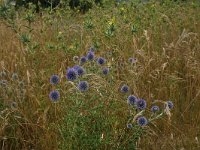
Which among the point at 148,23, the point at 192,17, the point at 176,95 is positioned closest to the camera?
the point at 176,95

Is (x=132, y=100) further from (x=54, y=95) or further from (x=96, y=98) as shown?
(x=54, y=95)

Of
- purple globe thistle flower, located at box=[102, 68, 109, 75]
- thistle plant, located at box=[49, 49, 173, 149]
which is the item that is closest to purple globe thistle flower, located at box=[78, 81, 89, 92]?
thistle plant, located at box=[49, 49, 173, 149]

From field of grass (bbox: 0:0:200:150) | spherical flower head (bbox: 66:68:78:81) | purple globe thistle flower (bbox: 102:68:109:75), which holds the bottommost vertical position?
field of grass (bbox: 0:0:200:150)

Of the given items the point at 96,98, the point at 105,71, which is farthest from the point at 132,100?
the point at 105,71

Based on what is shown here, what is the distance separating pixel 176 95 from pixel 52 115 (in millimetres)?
1046

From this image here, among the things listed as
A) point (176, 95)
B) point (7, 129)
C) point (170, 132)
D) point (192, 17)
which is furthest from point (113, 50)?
point (192, 17)

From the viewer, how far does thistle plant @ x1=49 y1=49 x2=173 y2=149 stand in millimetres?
2152

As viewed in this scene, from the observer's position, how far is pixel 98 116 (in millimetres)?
2234

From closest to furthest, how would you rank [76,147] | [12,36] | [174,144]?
[76,147], [174,144], [12,36]

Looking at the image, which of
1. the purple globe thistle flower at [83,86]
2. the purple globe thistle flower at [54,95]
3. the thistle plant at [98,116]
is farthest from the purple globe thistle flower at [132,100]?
the purple globe thistle flower at [54,95]

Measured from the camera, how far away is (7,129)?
265cm

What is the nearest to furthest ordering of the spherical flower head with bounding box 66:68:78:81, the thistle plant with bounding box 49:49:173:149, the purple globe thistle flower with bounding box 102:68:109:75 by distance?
1. the thistle plant with bounding box 49:49:173:149
2. the spherical flower head with bounding box 66:68:78:81
3. the purple globe thistle flower with bounding box 102:68:109:75

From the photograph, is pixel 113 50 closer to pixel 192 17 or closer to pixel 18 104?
pixel 18 104

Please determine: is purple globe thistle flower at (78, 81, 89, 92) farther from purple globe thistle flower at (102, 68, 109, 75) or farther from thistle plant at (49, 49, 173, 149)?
purple globe thistle flower at (102, 68, 109, 75)
